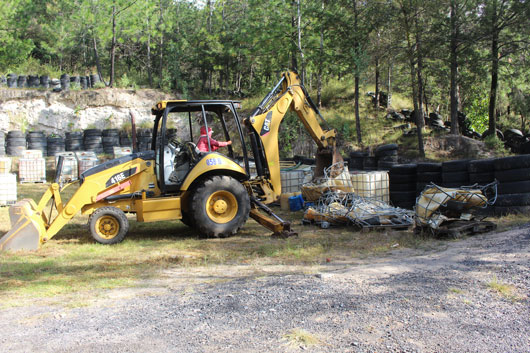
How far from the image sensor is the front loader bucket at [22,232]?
7805 mm

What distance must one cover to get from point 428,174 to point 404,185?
0.78 metres

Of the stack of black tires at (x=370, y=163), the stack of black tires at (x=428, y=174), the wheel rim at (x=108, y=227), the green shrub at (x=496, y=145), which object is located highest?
the green shrub at (x=496, y=145)

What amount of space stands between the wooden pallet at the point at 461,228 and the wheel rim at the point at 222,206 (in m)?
3.63

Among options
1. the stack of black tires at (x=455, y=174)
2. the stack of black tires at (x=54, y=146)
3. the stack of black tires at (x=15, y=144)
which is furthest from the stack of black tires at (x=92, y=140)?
A: the stack of black tires at (x=455, y=174)

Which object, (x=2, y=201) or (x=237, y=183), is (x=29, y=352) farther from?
(x=2, y=201)

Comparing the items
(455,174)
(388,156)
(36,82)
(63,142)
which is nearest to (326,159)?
(388,156)

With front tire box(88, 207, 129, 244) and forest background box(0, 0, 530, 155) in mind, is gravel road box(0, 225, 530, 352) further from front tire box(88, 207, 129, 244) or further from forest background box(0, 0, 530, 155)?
forest background box(0, 0, 530, 155)

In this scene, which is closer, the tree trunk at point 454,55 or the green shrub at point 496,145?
the tree trunk at point 454,55

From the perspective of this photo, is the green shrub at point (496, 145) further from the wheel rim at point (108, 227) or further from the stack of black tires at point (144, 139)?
the wheel rim at point (108, 227)

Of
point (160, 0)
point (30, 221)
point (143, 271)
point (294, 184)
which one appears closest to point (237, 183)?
point (143, 271)

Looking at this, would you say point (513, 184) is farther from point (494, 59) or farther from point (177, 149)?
point (494, 59)

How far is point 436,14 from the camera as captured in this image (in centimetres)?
1939

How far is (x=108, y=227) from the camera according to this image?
8.46 metres

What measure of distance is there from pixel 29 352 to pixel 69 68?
130 ft
